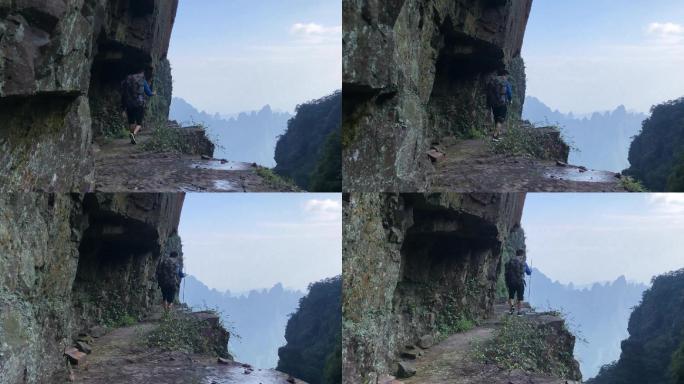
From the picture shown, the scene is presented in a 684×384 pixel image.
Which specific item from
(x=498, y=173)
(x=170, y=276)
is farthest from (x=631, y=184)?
(x=170, y=276)

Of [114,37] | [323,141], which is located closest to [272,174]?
[323,141]

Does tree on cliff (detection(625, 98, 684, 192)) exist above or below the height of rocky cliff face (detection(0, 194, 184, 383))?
above

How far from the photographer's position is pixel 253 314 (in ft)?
22.9

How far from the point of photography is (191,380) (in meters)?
6.86

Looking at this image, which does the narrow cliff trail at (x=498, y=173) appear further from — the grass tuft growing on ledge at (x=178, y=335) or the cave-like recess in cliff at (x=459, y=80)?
the grass tuft growing on ledge at (x=178, y=335)

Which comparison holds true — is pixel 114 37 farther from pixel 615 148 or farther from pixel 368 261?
pixel 615 148

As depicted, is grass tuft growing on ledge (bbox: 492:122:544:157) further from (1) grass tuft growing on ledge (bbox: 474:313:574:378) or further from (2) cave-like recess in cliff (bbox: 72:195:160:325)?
(2) cave-like recess in cliff (bbox: 72:195:160:325)

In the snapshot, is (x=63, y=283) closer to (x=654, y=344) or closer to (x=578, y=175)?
(x=578, y=175)

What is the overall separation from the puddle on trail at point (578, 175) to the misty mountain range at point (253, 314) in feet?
9.85

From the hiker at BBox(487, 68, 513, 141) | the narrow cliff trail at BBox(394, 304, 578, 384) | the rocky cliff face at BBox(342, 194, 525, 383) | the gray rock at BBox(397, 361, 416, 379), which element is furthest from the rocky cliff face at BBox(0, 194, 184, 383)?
the hiker at BBox(487, 68, 513, 141)

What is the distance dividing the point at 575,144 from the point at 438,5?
153 cm

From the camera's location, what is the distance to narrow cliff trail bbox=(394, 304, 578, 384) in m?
6.34

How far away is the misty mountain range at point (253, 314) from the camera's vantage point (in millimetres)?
6984

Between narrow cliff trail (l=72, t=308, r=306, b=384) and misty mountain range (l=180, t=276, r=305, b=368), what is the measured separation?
29cm
